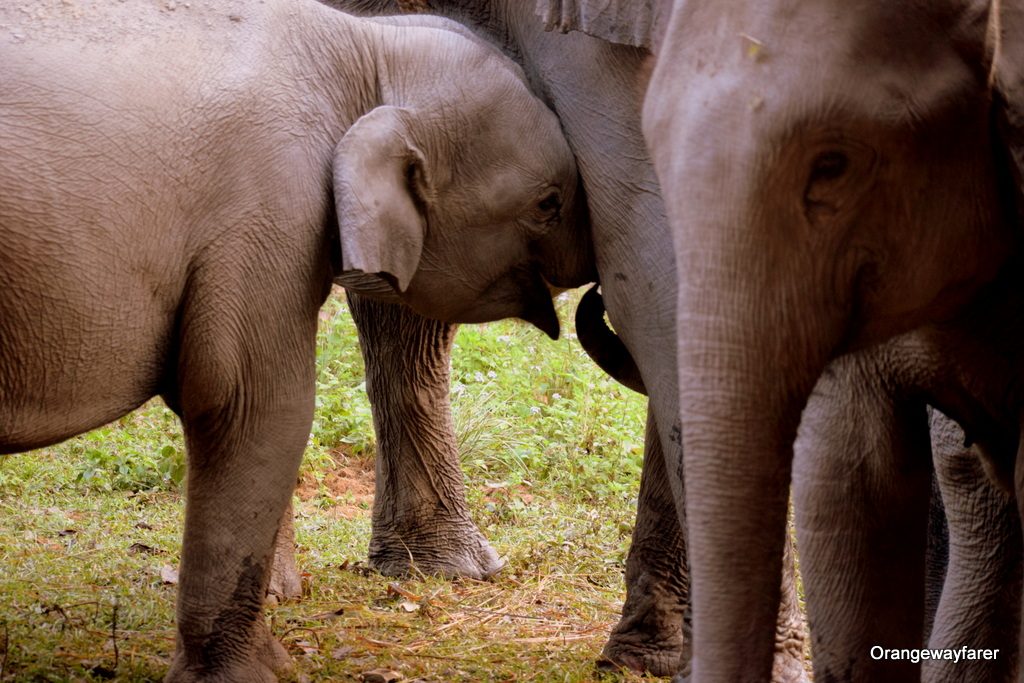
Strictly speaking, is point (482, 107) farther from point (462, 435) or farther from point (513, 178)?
point (462, 435)

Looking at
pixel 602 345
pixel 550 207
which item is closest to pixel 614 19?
pixel 550 207

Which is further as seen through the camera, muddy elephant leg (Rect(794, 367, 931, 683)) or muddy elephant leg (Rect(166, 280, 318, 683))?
muddy elephant leg (Rect(166, 280, 318, 683))

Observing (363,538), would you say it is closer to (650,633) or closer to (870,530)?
(650,633)

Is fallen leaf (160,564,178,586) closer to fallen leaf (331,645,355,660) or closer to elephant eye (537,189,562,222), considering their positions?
fallen leaf (331,645,355,660)

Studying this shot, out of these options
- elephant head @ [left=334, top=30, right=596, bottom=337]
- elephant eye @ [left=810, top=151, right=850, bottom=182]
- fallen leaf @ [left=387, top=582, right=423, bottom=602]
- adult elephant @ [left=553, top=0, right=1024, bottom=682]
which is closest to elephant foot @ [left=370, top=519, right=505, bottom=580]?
fallen leaf @ [left=387, top=582, right=423, bottom=602]

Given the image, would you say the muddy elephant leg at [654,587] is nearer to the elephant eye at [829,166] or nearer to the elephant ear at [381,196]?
the elephant ear at [381,196]

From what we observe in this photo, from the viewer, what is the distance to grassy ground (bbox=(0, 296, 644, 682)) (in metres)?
3.99

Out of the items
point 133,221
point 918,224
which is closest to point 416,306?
point 133,221

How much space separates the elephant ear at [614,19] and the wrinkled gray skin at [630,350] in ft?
0.64

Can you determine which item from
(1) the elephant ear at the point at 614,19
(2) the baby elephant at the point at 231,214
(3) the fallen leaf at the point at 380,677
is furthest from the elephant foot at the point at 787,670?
(1) the elephant ear at the point at 614,19

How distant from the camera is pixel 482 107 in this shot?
356cm

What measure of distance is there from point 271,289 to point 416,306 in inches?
20.9

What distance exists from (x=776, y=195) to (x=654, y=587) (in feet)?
7.00

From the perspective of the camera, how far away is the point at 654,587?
13.1 ft
